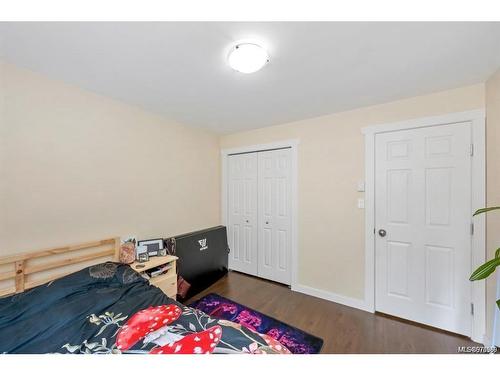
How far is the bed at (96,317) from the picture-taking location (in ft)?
3.18

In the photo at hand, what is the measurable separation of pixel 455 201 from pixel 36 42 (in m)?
3.35

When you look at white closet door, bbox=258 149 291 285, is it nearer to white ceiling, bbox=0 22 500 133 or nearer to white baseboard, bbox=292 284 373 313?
white baseboard, bbox=292 284 373 313

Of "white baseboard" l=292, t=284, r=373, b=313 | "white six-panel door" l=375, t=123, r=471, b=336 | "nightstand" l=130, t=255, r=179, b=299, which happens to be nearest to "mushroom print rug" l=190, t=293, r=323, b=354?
"nightstand" l=130, t=255, r=179, b=299

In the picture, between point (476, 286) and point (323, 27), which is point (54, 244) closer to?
point (323, 27)

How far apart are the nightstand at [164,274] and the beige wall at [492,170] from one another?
2780 millimetres

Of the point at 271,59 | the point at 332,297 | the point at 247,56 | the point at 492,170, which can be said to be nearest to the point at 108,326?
the point at 247,56

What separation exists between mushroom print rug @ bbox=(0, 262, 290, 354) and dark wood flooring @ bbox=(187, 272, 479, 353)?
1008 millimetres

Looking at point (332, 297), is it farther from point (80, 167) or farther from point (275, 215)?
point (80, 167)

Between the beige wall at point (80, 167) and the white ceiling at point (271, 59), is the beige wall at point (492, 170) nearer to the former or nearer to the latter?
the white ceiling at point (271, 59)

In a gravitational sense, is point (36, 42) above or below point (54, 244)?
above

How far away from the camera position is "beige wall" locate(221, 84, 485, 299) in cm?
215
